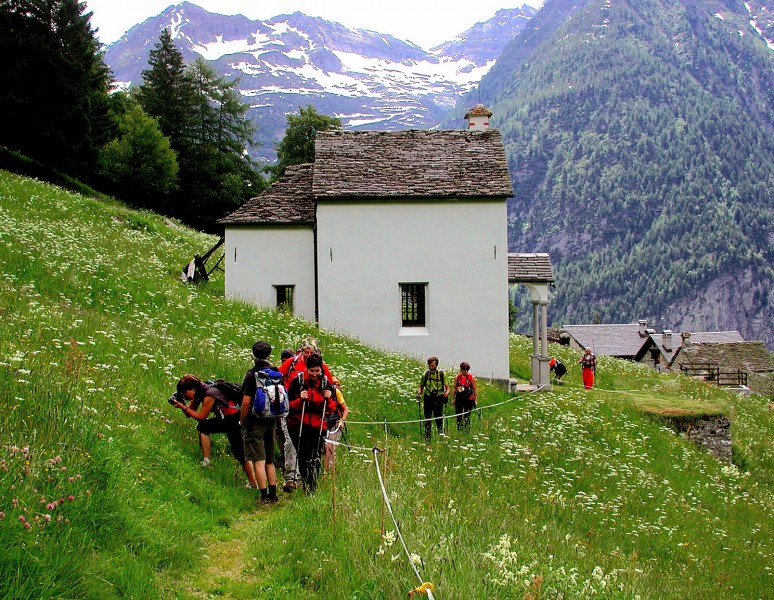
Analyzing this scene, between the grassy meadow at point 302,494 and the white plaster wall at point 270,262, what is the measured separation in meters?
4.25

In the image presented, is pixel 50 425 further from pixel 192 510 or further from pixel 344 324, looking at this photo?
pixel 344 324

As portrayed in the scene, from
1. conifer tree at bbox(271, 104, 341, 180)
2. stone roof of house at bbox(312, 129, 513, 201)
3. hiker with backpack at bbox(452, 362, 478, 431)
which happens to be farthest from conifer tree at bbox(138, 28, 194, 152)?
hiker with backpack at bbox(452, 362, 478, 431)

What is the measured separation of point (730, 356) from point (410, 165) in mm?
55239

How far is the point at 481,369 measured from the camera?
22484mm

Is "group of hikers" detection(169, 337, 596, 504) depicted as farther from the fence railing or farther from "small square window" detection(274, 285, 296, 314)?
the fence railing

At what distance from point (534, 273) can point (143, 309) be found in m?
12.4

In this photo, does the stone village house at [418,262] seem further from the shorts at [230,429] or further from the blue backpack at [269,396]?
the blue backpack at [269,396]

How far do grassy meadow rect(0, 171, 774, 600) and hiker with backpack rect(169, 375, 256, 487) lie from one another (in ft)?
0.81

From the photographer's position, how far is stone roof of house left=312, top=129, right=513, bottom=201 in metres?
22.5

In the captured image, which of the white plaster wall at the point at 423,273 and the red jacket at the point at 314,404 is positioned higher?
the white plaster wall at the point at 423,273

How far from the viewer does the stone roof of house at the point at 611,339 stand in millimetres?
81875

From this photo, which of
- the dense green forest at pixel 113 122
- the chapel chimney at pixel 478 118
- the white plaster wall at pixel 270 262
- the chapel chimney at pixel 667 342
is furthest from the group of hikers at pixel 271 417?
the chapel chimney at pixel 667 342

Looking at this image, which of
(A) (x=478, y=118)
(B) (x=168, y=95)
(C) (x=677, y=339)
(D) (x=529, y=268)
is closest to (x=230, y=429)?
(D) (x=529, y=268)

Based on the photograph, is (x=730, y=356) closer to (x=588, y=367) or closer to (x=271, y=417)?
(x=588, y=367)
